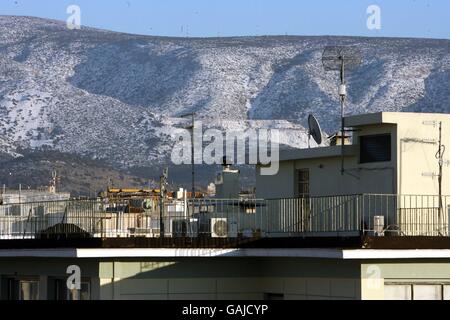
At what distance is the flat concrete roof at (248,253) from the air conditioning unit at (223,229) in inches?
35.2

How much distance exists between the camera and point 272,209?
35844mm

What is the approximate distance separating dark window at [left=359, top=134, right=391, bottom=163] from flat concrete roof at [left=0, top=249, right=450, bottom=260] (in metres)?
5.79

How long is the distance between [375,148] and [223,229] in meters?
5.58

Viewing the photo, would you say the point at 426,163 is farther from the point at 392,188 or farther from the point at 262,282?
the point at 262,282

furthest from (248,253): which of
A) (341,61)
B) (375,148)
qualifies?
(341,61)

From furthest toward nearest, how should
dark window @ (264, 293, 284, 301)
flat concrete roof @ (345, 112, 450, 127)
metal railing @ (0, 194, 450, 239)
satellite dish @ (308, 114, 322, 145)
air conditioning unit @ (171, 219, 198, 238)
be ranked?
satellite dish @ (308, 114, 322, 145) < flat concrete roof @ (345, 112, 450, 127) < air conditioning unit @ (171, 219, 198, 238) < dark window @ (264, 293, 284, 301) < metal railing @ (0, 194, 450, 239)

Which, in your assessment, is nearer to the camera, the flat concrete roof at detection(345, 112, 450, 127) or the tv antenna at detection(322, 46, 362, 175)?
the flat concrete roof at detection(345, 112, 450, 127)

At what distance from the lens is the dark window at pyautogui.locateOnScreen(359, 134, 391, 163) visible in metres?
37.2

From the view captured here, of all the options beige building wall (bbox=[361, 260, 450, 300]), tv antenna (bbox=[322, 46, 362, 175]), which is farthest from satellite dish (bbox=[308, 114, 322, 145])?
beige building wall (bbox=[361, 260, 450, 300])

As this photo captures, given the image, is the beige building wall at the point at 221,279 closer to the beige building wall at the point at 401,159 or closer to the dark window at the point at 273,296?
the dark window at the point at 273,296

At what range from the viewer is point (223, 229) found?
34.3 meters

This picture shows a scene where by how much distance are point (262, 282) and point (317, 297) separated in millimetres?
A: 2648

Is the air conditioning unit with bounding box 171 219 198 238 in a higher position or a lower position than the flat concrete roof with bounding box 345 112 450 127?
lower

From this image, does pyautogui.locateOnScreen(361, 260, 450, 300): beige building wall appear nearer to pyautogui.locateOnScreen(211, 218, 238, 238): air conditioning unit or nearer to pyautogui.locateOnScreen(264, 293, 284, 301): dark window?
pyautogui.locateOnScreen(264, 293, 284, 301): dark window
